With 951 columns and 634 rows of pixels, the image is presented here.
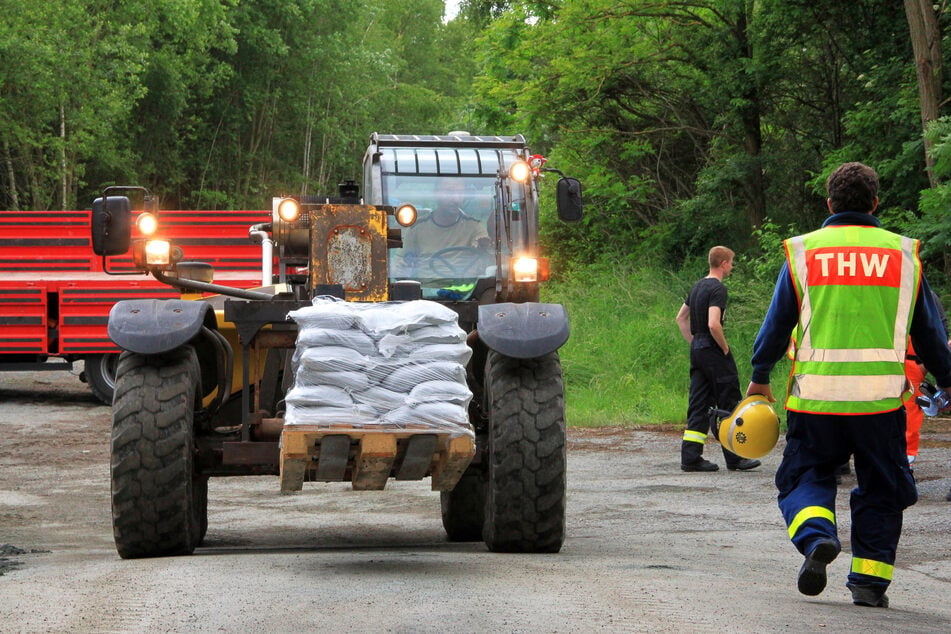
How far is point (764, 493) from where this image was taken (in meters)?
10.3

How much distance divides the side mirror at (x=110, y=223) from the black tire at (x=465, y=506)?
2339 mm

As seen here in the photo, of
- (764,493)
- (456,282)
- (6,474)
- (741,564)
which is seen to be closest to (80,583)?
(741,564)

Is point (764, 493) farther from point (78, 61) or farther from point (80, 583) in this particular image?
point (78, 61)

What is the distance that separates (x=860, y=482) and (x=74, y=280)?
14478mm

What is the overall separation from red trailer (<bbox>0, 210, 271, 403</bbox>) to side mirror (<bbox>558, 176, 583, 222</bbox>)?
9219mm

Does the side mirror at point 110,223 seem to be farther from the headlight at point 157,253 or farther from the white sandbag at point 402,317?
the white sandbag at point 402,317

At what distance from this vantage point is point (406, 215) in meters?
7.80

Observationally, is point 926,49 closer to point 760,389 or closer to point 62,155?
point 760,389

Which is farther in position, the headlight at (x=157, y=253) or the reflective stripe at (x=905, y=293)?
the headlight at (x=157, y=253)

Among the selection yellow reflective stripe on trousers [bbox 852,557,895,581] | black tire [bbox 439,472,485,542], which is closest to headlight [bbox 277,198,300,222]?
black tire [bbox 439,472,485,542]

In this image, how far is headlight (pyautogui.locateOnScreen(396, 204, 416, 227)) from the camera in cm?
773

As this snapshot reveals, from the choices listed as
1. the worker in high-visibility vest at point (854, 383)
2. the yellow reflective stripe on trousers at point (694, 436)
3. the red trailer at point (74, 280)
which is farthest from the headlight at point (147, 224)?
the red trailer at point (74, 280)

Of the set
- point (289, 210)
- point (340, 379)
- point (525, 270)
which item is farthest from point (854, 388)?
point (289, 210)

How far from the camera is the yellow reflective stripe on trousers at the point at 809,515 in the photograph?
18.4ft
